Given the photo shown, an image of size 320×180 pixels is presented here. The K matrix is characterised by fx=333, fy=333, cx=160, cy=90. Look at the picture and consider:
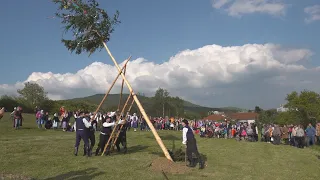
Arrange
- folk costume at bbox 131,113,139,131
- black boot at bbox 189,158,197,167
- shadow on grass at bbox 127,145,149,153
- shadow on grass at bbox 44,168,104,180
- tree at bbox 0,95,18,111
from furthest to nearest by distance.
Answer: tree at bbox 0,95,18,111, folk costume at bbox 131,113,139,131, shadow on grass at bbox 127,145,149,153, black boot at bbox 189,158,197,167, shadow on grass at bbox 44,168,104,180

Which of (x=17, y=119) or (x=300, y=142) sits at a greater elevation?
(x=17, y=119)

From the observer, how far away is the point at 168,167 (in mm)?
13586

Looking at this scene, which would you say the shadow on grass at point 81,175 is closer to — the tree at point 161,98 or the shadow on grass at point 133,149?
the shadow on grass at point 133,149

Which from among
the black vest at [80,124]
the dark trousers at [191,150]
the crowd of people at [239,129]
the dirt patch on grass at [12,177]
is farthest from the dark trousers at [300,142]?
the dirt patch on grass at [12,177]

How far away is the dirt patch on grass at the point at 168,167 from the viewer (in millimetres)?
13320

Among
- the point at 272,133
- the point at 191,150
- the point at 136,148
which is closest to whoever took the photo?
the point at 191,150

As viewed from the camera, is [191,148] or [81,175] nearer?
[81,175]

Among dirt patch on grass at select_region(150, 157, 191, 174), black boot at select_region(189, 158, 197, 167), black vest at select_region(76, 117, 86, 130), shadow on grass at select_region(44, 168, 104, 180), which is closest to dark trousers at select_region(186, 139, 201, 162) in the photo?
→ black boot at select_region(189, 158, 197, 167)

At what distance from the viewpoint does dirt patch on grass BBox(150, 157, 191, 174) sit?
13.3 metres

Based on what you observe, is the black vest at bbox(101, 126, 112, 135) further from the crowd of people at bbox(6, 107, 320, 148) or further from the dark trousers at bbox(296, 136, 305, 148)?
the dark trousers at bbox(296, 136, 305, 148)

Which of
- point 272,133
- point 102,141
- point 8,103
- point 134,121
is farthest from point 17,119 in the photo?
point 8,103

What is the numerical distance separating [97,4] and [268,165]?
476 inches

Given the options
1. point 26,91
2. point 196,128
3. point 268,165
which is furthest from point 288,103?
point 268,165

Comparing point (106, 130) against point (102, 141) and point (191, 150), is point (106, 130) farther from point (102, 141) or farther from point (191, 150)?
Answer: point (191, 150)
